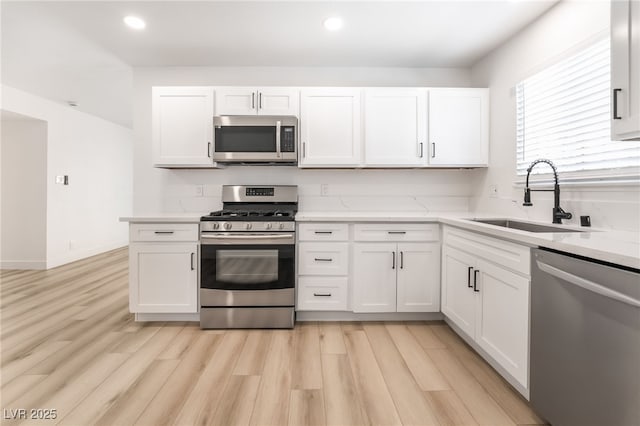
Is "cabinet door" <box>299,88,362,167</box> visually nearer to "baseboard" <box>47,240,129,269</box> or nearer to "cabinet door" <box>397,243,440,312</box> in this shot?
"cabinet door" <box>397,243,440,312</box>

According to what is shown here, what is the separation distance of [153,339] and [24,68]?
334 centimetres

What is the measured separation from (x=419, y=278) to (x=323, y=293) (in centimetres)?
83

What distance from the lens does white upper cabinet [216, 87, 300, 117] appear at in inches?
123

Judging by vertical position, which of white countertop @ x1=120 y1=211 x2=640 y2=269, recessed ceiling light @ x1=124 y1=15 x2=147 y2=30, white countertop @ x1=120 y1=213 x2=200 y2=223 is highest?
recessed ceiling light @ x1=124 y1=15 x2=147 y2=30

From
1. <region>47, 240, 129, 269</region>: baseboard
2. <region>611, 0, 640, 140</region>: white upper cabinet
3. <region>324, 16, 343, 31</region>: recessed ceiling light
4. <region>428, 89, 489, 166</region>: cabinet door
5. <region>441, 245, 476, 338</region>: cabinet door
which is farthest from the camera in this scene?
<region>47, 240, 129, 269</region>: baseboard

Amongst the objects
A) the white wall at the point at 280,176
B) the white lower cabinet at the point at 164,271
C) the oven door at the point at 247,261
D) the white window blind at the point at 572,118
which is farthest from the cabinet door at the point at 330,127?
the white window blind at the point at 572,118

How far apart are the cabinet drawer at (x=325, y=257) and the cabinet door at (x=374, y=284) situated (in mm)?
101

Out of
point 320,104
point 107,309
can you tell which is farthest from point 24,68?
point 320,104

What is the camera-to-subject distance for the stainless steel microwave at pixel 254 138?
3066mm

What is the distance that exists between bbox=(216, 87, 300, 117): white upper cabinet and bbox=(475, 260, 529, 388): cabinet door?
6.86 feet

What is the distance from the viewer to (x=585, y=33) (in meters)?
2.13

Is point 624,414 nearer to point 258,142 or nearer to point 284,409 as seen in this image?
point 284,409

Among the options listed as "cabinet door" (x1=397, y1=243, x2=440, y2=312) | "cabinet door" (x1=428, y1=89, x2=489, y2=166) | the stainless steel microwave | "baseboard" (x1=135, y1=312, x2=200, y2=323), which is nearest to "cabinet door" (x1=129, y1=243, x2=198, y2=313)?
"baseboard" (x1=135, y1=312, x2=200, y2=323)

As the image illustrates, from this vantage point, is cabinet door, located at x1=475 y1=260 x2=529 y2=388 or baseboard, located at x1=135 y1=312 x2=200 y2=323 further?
baseboard, located at x1=135 y1=312 x2=200 y2=323
